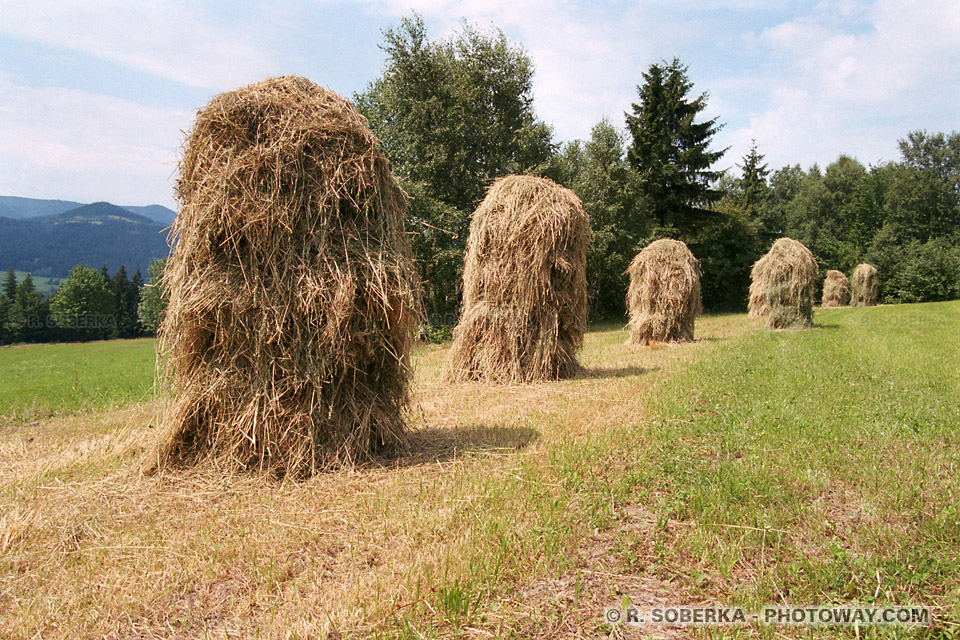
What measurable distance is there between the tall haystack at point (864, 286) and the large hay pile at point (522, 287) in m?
32.8

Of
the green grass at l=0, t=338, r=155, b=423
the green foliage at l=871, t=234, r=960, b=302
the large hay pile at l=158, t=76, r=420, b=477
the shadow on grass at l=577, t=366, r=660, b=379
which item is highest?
the green foliage at l=871, t=234, r=960, b=302

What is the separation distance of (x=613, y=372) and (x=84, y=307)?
59304 millimetres

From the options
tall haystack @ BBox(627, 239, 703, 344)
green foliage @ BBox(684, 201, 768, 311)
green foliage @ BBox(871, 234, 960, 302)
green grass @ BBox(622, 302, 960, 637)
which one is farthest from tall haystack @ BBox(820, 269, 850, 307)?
green grass @ BBox(622, 302, 960, 637)

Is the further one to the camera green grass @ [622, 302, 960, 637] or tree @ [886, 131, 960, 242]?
tree @ [886, 131, 960, 242]

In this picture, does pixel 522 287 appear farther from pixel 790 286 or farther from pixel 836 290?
pixel 836 290

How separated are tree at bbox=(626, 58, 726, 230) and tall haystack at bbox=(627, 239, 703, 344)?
18.7 m

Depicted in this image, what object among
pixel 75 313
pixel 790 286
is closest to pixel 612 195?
pixel 790 286

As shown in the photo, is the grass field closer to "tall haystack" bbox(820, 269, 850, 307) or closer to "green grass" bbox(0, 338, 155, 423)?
"green grass" bbox(0, 338, 155, 423)

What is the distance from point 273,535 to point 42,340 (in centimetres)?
6052

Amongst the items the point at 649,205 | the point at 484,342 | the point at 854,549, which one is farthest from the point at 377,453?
the point at 649,205

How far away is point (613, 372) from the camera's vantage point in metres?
10.3

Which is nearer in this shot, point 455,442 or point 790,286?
point 455,442

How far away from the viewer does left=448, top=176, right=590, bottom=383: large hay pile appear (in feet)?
30.7

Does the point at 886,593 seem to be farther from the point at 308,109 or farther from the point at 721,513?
the point at 308,109
